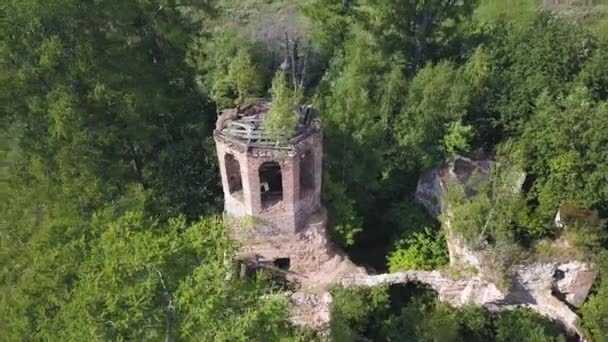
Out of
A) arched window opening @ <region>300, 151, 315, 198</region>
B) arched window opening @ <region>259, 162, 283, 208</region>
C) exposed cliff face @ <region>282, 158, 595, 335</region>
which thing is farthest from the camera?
arched window opening @ <region>259, 162, 283, 208</region>

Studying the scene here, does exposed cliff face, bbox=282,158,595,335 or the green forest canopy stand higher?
the green forest canopy

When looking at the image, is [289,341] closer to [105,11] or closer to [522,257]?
[522,257]

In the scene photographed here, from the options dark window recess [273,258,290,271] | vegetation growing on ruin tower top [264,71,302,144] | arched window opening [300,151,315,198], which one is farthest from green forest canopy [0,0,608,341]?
vegetation growing on ruin tower top [264,71,302,144]

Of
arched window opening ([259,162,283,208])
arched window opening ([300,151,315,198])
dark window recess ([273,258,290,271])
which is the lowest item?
dark window recess ([273,258,290,271])

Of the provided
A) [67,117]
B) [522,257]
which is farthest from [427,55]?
[67,117]

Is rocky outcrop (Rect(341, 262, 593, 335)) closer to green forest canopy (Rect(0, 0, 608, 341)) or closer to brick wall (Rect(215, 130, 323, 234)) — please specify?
green forest canopy (Rect(0, 0, 608, 341))

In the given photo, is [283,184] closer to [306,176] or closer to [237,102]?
[306,176]
